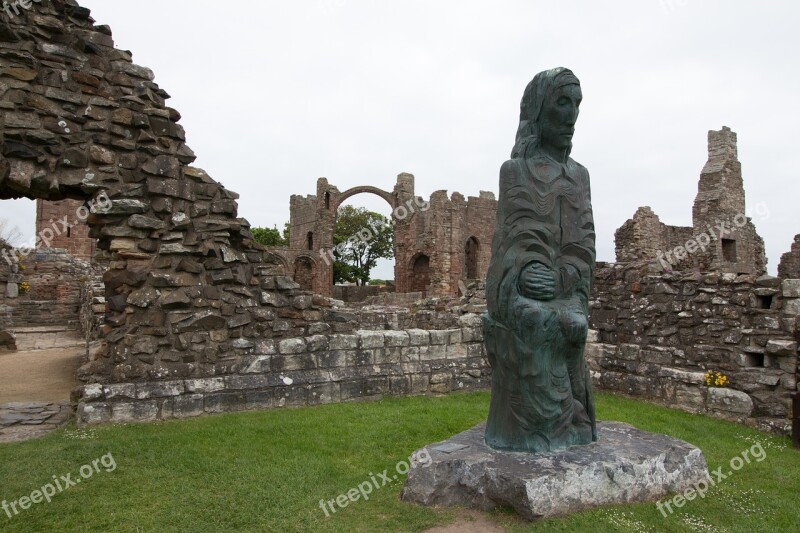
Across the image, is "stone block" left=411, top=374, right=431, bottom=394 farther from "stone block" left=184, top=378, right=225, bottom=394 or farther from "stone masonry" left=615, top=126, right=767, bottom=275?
"stone masonry" left=615, top=126, right=767, bottom=275

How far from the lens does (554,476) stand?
3852 mm

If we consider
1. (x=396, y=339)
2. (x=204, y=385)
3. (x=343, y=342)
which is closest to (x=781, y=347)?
(x=396, y=339)

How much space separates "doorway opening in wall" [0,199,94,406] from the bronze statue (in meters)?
6.73

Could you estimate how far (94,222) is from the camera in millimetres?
7227

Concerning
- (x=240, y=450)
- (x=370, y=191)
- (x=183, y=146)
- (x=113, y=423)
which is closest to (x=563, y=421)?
(x=240, y=450)

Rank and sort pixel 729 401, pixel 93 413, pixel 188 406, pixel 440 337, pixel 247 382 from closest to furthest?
pixel 93 413, pixel 188 406, pixel 729 401, pixel 247 382, pixel 440 337

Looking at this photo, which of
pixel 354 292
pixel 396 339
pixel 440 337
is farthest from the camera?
pixel 354 292

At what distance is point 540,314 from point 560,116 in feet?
5.51

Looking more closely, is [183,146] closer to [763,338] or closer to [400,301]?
[763,338]

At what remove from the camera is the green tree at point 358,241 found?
164 ft

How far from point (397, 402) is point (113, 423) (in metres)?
3.84

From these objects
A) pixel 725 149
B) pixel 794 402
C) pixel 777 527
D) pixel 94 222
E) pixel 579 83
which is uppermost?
pixel 725 149

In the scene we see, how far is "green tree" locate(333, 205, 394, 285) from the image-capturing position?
49.8 m

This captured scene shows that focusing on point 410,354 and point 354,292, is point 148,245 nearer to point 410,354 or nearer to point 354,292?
point 410,354
